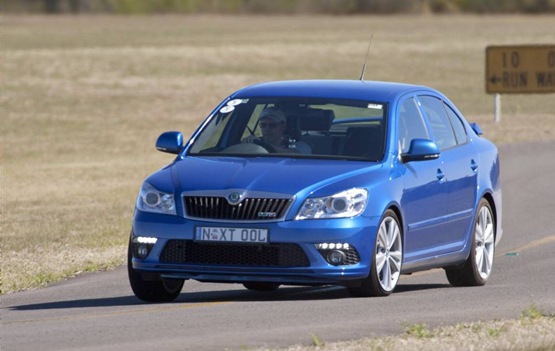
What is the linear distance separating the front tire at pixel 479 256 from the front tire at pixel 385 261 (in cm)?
146

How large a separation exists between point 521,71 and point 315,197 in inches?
963

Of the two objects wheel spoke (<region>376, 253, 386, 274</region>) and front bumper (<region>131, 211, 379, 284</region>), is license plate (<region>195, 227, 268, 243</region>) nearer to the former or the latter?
front bumper (<region>131, 211, 379, 284</region>)

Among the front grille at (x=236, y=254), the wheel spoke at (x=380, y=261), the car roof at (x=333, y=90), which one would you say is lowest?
the wheel spoke at (x=380, y=261)

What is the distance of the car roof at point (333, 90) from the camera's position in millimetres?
11844

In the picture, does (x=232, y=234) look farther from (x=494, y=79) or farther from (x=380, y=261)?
(x=494, y=79)

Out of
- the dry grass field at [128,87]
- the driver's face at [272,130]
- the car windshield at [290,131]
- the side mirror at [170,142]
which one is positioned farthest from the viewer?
the dry grass field at [128,87]

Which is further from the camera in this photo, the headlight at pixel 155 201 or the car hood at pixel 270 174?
the headlight at pixel 155 201

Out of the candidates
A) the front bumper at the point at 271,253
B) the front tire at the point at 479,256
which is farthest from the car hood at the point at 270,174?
the front tire at the point at 479,256

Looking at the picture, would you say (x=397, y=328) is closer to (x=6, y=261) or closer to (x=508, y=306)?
(x=508, y=306)

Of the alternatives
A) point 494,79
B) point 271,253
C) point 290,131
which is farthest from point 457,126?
point 494,79

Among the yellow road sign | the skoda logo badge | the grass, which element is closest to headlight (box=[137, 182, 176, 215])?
the skoda logo badge

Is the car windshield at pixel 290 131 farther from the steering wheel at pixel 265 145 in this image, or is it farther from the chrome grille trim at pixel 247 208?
the chrome grille trim at pixel 247 208

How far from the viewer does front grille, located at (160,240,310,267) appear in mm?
10438

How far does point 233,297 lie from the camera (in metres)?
11.7
